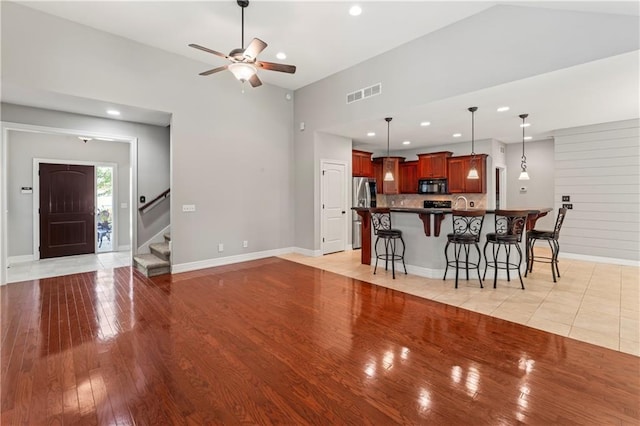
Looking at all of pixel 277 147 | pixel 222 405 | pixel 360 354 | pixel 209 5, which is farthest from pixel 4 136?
pixel 360 354

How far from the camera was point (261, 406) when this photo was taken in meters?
1.92

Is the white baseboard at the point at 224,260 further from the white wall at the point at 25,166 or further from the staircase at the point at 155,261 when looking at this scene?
the white wall at the point at 25,166

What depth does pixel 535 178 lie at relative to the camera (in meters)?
7.80

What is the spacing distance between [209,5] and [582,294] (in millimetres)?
6356

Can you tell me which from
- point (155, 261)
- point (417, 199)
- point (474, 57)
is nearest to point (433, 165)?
point (417, 199)

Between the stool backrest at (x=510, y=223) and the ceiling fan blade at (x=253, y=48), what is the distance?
392 centimetres

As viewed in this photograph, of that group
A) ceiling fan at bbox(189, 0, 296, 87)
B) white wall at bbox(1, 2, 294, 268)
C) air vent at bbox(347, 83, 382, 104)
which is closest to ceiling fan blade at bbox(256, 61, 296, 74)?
ceiling fan at bbox(189, 0, 296, 87)

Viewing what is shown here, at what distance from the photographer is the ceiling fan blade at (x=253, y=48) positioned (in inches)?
129

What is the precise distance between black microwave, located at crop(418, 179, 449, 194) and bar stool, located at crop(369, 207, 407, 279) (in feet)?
12.5

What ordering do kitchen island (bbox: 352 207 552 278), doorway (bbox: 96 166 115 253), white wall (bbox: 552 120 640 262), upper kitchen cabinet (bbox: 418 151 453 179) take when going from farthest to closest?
upper kitchen cabinet (bbox: 418 151 453 179)
doorway (bbox: 96 166 115 253)
white wall (bbox: 552 120 640 262)
kitchen island (bbox: 352 207 552 278)

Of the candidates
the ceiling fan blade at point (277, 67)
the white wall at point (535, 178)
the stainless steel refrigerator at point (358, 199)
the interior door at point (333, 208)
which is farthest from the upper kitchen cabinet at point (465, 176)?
the ceiling fan blade at point (277, 67)

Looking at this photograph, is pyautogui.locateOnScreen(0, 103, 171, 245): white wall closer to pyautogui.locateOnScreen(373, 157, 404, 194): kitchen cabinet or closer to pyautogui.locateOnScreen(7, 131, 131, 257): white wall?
pyautogui.locateOnScreen(7, 131, 131, 257): white wall

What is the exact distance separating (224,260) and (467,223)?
14.8 feet

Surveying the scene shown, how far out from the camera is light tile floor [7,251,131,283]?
518cm
